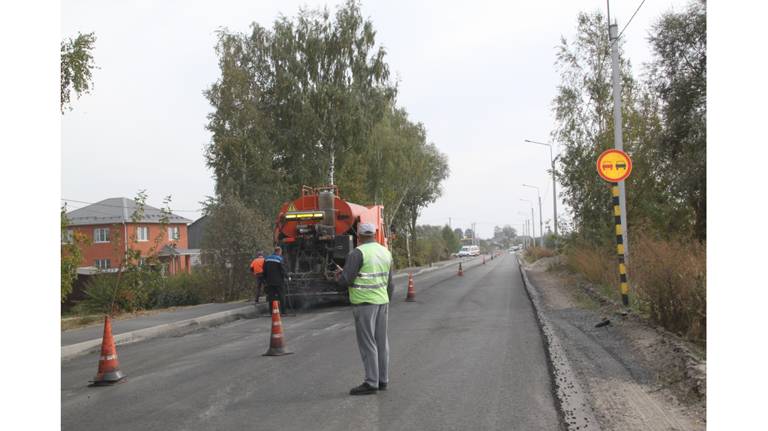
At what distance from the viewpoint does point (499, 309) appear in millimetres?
16188

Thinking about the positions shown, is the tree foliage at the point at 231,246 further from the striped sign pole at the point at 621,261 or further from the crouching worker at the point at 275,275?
the striped sign pole at the point at 621,261

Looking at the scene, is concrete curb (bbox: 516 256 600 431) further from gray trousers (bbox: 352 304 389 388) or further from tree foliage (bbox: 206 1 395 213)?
tree foliage (bbox: 206 1 395 213)

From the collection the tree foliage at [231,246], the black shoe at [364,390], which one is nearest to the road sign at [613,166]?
the black shoe at [364,390]

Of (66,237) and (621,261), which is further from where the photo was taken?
(66,237)

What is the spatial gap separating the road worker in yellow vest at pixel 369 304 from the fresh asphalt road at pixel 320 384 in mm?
263

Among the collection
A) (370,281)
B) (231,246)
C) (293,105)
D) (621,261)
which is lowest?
(621,261)

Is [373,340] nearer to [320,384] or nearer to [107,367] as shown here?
[320,384]

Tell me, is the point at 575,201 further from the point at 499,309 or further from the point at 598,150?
the point at 499,309

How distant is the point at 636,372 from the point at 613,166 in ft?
21.9

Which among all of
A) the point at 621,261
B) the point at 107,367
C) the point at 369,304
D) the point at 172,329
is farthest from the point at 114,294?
the point at 369,304

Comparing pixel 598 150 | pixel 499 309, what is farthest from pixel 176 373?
pixel 598 150

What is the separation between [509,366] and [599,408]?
2287 millimetres

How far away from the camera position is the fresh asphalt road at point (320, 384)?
599 cm

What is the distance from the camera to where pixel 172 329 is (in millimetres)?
14078
